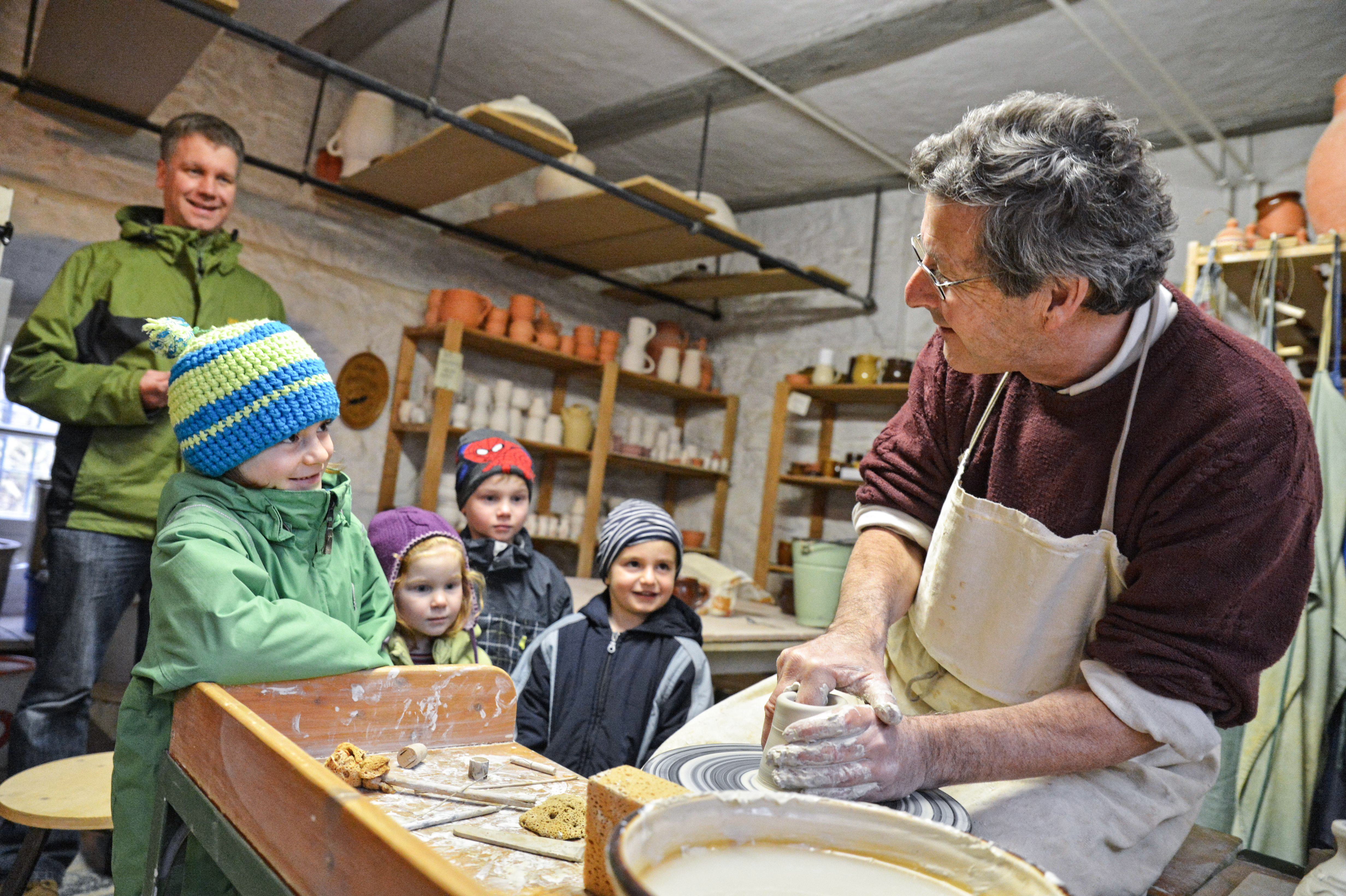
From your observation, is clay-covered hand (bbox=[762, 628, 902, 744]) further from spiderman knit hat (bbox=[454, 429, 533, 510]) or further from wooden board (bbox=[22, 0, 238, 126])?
wooden board (bbox=[22, 0, 238, 126])

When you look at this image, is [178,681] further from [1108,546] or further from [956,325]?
[1108,546]

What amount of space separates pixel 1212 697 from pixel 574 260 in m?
4.30

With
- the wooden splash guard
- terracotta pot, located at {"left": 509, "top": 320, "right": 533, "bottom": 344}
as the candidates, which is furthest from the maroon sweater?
terracotta pot, located at {"left": 509, "top": 320, "right": 533, "bottom": 344}

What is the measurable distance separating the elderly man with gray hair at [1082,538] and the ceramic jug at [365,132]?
131 inches

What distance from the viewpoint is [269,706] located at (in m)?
1.20

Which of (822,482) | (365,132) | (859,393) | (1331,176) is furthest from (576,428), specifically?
(1331,176)

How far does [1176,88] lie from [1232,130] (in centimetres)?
94

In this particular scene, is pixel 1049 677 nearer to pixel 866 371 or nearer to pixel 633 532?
pixel 633 532

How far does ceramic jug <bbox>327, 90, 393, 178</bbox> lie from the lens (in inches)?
157

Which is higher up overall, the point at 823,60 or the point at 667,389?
the point at 823,60

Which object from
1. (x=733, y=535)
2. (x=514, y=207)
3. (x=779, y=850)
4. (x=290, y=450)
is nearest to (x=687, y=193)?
(x=514, y=207)

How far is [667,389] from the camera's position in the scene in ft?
17.9

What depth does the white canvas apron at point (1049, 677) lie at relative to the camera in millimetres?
1174

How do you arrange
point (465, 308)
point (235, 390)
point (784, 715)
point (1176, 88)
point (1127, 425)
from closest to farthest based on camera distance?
1. point (784, 715)
2. point (1127, 425)
3. point (235, 390)
4. point (1176, 88)
5. point (465, 308)
